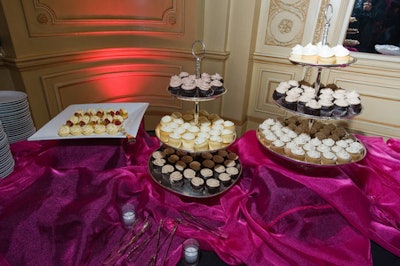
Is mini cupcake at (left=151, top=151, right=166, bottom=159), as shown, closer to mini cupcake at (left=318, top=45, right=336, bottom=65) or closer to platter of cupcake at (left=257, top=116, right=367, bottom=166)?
platter of cupcake at (left=257, top=116, right=367, bottom=166)

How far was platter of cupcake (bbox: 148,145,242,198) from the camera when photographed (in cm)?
121

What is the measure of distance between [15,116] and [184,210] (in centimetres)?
109

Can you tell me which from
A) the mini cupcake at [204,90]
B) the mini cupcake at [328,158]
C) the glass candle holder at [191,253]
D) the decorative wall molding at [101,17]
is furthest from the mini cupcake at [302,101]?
the decorative wall molding at [101,17]

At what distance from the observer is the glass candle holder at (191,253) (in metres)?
0.95

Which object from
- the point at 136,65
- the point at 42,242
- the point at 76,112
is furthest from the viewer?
the point at 136,65

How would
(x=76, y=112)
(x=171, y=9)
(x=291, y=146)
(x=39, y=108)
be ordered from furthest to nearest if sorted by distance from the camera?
(x=171, y=9) < (x=39, y=108) < (x=76, y=112) < (x=291, y=146)

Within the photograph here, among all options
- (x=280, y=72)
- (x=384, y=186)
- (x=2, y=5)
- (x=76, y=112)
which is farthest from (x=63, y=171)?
(x=280, y=72)

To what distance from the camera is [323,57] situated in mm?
1230

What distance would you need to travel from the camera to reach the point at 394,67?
216 centimetres

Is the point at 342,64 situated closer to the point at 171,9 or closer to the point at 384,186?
the point at 384,186

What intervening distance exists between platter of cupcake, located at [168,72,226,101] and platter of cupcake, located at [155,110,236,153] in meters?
0.16

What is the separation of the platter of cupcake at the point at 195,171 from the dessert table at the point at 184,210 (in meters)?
0.05

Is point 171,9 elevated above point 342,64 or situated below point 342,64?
above

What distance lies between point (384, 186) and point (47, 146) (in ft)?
5.80
